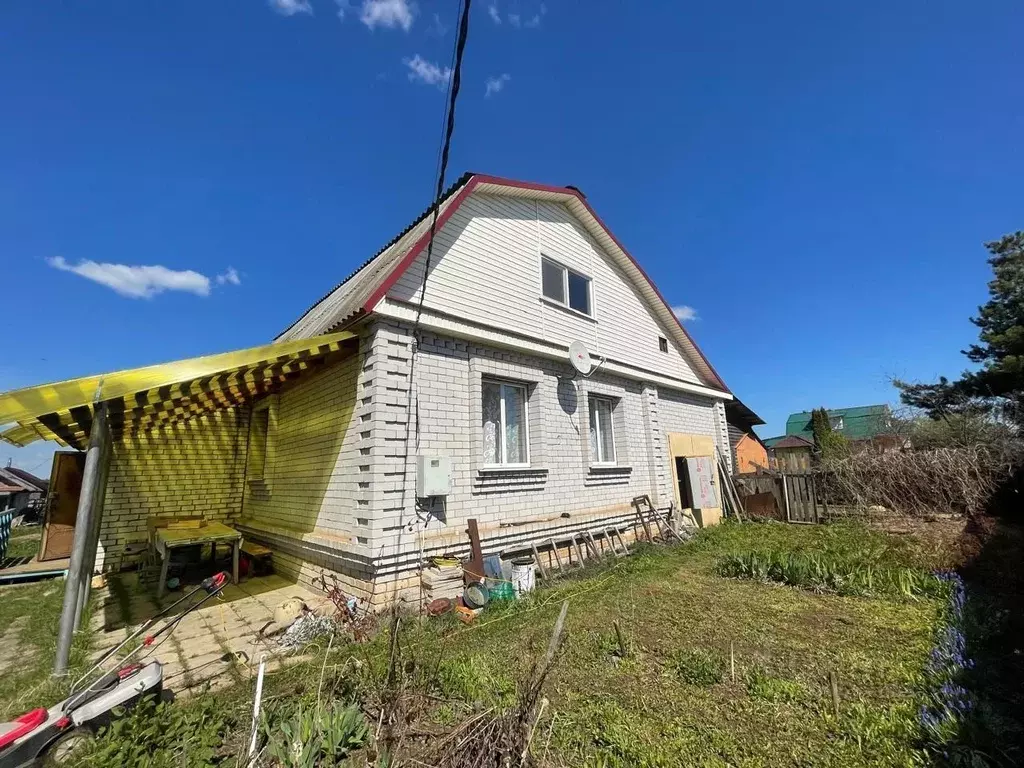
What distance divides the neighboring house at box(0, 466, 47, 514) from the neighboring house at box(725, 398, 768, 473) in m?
28.9

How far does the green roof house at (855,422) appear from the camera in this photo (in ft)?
71.7

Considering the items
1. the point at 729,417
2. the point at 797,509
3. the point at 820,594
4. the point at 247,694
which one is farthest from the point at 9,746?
the point at 729,417

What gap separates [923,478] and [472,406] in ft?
39.5

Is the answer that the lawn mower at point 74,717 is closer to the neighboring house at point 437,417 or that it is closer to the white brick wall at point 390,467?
the neighboring house at point 437,417

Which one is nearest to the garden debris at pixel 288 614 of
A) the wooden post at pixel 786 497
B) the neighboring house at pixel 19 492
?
the wooden post at pixel 786 497

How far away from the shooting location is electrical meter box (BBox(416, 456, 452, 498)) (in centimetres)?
600

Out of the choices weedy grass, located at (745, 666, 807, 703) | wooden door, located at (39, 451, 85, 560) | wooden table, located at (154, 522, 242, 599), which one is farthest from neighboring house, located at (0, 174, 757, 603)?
weedy grass, located at (745, 666, 807, 703)

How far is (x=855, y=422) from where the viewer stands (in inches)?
1328

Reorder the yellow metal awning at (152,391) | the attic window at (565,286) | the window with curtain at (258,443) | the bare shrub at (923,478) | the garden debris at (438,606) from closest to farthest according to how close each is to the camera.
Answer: the yellow metal awning at (152,391)
the garden debris at (438,606)
the window with curtain at (258,443)
the attic window at (565,286)
the bare shrub at (923,478)

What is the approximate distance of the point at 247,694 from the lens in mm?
3734

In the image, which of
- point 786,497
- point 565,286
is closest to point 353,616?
point 565,286

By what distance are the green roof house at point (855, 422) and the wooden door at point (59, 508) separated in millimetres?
26110

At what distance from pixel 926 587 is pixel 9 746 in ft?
29.5

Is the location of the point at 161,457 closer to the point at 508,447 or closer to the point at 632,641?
the point at 508,447
